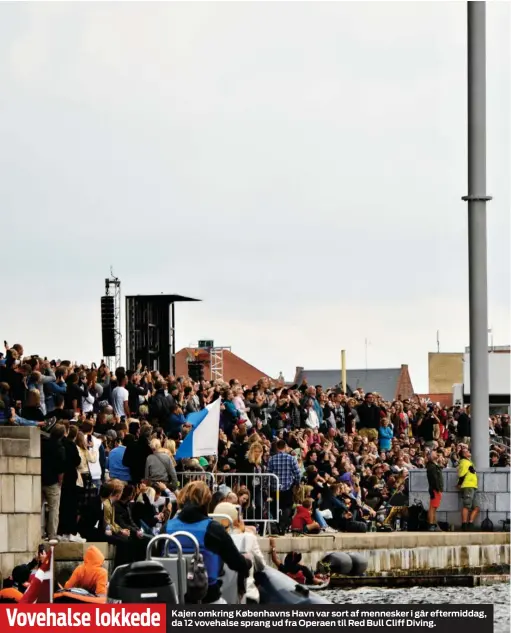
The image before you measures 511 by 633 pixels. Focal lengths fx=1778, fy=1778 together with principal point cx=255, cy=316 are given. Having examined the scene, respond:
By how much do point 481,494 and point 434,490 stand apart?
0.84 meters

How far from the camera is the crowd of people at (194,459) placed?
2433 centimetres

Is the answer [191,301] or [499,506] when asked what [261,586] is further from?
[191,301]

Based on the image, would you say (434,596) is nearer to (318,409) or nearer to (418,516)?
(418,516)

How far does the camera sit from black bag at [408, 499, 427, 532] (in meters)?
32.2

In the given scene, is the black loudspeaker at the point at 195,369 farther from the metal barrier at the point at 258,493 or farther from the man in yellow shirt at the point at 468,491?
the metal barrier at the point at 258,493

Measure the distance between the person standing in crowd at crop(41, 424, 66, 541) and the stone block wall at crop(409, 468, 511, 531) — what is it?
31.4 ft

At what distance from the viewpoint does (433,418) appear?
41.6 metres

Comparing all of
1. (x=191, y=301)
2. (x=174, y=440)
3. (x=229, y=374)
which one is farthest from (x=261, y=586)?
(x=229, y=374)

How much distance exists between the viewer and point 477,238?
31.8 meters

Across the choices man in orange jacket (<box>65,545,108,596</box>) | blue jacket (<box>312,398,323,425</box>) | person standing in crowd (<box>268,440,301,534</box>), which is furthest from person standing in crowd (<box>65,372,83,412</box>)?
blue jacket (<box>312,398,323,425</box>)

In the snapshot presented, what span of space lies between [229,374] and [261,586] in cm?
9782

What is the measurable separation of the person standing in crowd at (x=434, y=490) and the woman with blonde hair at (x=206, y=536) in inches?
634

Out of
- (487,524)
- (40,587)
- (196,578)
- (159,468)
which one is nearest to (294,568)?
(159,468)

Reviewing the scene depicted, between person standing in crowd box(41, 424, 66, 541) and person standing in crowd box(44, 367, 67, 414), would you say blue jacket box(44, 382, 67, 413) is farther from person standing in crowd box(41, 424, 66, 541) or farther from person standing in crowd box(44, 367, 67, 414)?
person standing in crowd box(41, 424, 66, 541)
